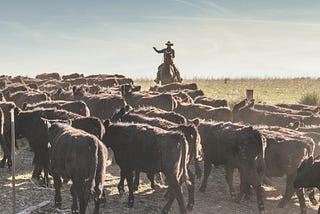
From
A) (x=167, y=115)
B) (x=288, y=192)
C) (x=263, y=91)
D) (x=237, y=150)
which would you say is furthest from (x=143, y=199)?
(x=263, y=91)

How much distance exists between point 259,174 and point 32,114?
21.1ft

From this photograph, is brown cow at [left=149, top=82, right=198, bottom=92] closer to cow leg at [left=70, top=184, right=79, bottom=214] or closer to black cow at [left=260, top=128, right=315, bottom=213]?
black cow at [left=260, top=128, right=315, bottom=213]

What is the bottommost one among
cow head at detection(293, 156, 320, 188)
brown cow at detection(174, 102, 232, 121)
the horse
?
cow head at detection(293, 156, 320, 188)

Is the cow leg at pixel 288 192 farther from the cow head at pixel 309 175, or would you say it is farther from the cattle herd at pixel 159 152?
the cow head at pixel 309 175

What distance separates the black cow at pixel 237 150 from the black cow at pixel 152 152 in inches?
60.7

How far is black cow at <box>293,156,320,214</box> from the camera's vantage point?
9.57m

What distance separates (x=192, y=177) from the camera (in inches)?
443

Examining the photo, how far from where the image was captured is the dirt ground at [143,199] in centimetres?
1043

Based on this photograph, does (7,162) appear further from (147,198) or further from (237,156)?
(237,156)

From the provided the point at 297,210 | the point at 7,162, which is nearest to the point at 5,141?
the point at 7,162

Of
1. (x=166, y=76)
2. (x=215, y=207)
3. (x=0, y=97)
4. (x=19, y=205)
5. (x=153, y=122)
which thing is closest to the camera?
(x=19, y=205)

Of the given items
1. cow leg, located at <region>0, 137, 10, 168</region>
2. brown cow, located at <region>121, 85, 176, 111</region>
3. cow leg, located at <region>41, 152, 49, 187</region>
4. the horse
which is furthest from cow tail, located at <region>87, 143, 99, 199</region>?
the horse

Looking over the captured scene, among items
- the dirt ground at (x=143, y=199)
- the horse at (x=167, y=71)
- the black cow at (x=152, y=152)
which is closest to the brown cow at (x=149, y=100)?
the dirt ground at (x=143, y=199)

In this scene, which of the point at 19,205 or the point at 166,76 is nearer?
the point at 19,205
